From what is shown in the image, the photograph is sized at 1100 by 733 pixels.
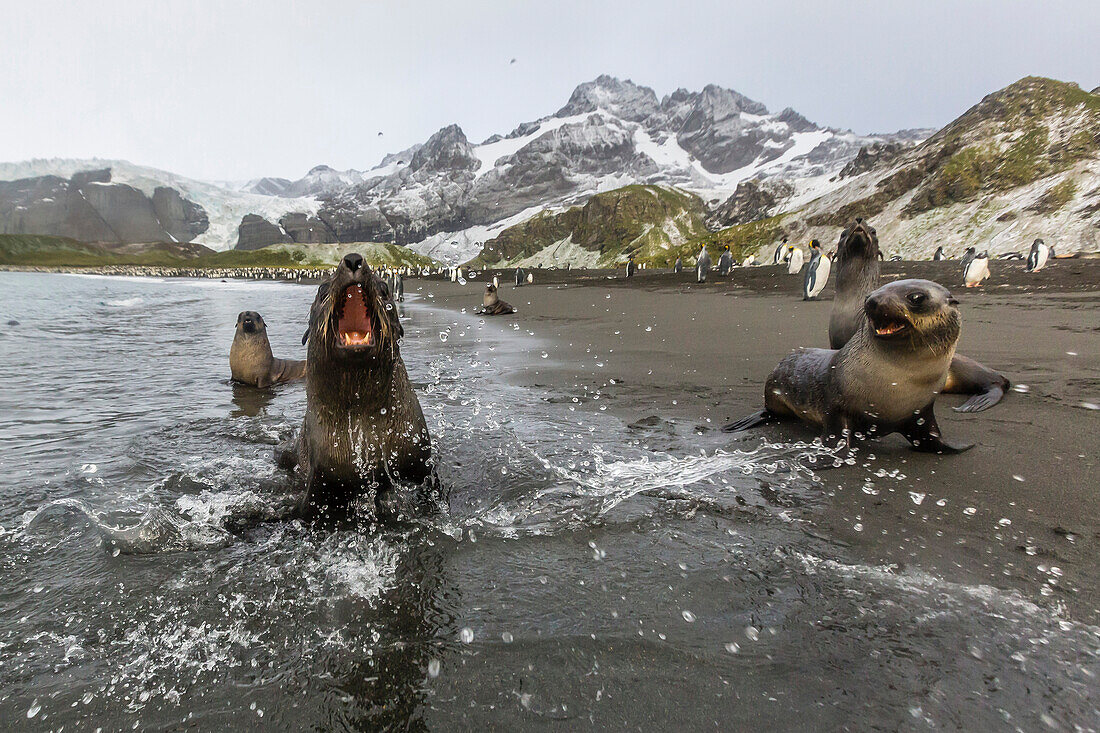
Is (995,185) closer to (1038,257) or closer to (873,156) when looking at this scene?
(1038,257)

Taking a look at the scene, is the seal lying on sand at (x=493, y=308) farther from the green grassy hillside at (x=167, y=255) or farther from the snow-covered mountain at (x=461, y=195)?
the snow-covered mountain at (x=461, y=195)

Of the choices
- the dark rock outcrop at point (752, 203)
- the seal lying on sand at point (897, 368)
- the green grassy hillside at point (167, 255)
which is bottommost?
the seal lying on sand at point (897, 368)

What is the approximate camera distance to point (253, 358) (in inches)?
303

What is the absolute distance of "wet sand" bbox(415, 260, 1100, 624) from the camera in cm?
254

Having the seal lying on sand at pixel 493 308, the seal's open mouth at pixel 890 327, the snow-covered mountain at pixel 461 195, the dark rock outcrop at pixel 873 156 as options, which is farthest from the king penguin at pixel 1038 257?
the snow-covered mountain at pixel 461 195

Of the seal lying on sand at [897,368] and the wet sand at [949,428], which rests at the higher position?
the seal lying on sand at [897,368]

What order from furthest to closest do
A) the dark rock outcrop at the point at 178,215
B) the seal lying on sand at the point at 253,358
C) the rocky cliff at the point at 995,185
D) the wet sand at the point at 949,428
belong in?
the dark rock outcrop at the point at 178,215, the rocky cliff at the point at 995,185, the seal lying on sand at the point at 253,358, the wet sand at the point at 949,428

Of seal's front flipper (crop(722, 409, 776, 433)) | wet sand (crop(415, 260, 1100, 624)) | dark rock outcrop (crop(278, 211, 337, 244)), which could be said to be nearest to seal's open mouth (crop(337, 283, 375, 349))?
wet sand (crop(415, 260, 1100, 624))

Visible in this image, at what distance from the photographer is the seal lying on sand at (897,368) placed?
3623mm

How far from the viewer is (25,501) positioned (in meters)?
3.48

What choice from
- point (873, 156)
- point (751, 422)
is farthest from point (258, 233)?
point (751, 422)

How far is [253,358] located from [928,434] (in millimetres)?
8069

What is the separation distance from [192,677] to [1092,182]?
130ft

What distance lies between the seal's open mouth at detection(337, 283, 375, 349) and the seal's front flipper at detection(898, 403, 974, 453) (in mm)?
3770
